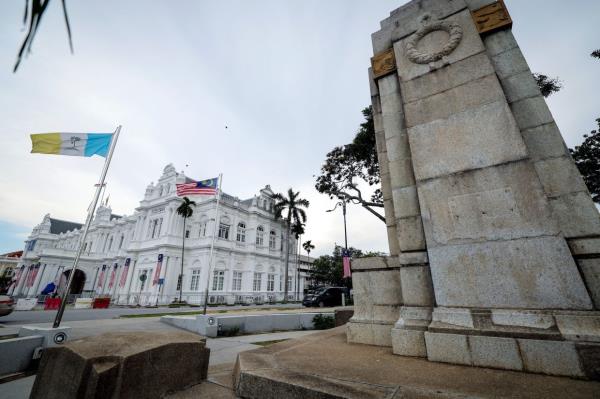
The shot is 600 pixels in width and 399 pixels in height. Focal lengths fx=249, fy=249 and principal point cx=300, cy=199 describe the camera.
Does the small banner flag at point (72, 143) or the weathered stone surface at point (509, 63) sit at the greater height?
the small banner flag at point (72, 143)

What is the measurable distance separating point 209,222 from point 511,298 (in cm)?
3317

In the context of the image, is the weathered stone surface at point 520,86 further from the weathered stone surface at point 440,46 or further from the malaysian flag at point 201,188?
the malaysian flag at point 201,188

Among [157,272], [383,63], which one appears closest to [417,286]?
[383,63]

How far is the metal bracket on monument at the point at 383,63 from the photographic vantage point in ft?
15.6

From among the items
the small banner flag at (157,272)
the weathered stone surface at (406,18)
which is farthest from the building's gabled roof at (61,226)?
the weathered stone surface at (406,18)

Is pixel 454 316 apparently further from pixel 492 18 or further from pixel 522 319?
pixel 492 18

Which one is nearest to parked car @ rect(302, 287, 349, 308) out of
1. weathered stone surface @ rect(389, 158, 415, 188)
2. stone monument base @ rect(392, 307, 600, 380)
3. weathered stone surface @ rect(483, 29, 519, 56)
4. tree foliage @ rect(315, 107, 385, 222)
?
tree foliage @ rect(315, 107, 385, 222)

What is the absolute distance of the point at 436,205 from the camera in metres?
3.51

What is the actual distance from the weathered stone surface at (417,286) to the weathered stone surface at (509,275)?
0.17m

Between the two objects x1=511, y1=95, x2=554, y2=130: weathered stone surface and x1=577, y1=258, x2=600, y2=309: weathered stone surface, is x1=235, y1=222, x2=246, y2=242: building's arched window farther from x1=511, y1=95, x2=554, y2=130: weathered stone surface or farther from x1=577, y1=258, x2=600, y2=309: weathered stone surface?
x1=577, y1=258, x2=600, y2=309: weathered stone surface

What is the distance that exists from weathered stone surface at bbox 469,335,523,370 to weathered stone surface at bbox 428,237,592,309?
1.30 ft

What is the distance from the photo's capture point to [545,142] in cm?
329

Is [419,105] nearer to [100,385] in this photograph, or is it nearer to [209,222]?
[100,385]

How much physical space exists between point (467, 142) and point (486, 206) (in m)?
0.96
